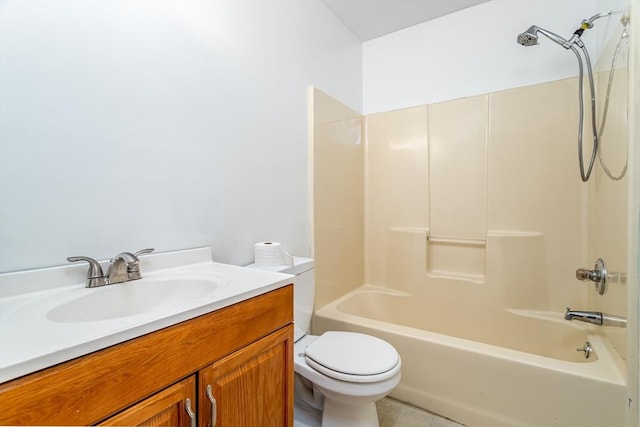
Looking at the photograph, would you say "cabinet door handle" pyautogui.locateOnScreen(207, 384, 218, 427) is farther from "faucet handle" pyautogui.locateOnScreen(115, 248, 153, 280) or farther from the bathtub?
the bathtub

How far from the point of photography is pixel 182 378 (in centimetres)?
63

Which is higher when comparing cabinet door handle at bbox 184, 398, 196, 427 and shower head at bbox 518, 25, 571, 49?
shower head at bbox 518, 25, 571, 49

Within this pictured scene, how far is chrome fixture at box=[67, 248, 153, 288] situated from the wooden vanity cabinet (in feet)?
1.27

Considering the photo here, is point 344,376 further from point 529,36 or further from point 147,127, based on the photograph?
point 529,36

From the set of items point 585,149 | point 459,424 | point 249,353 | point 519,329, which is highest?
point 585,149

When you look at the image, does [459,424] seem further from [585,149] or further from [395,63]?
[395,63]

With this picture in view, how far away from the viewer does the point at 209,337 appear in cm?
69

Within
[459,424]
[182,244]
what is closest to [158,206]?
[182,244]

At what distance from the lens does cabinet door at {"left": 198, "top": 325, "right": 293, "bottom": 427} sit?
688 millimetres

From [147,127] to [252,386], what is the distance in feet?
3.02

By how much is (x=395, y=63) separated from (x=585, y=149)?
1.39 metres

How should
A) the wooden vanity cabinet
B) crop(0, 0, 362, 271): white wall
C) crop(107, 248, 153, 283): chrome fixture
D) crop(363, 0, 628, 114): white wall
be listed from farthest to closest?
crop(363, 0, 628, 114): white wall
crop(107, 248, 153, 283): chrome fixture
crop(0, 0, 362, 271): white wall
the wooden vanity cabinet

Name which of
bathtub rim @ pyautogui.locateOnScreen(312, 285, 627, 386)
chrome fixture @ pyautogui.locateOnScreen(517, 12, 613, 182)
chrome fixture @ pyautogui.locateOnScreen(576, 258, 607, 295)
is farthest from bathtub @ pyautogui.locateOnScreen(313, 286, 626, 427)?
chrome fixture @ pyautogui.locateOnScreen(517, 12, 613, 182)

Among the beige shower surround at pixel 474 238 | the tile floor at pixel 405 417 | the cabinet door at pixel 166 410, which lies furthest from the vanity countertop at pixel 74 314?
the tile floor at pixel 405 417
